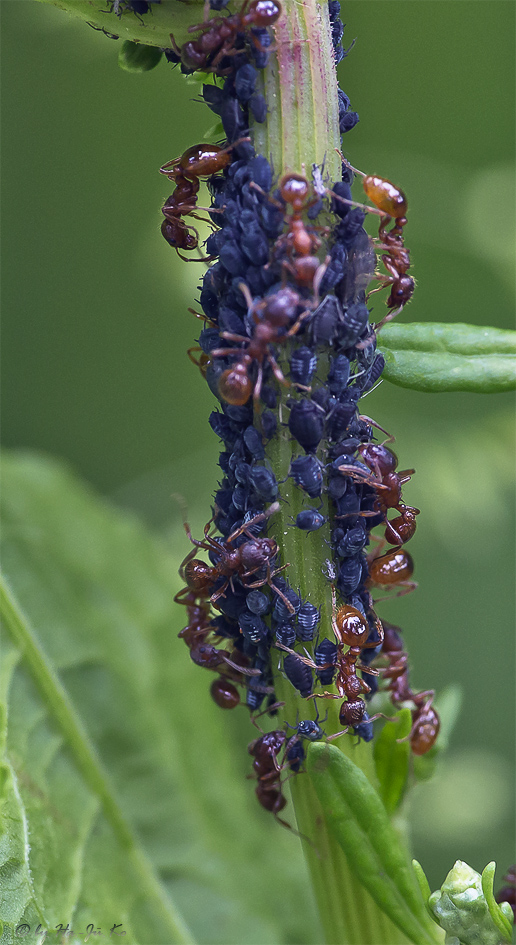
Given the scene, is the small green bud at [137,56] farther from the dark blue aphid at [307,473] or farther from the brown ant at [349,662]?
the brown ant at [349,662]

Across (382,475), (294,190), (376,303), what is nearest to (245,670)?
(382,475)

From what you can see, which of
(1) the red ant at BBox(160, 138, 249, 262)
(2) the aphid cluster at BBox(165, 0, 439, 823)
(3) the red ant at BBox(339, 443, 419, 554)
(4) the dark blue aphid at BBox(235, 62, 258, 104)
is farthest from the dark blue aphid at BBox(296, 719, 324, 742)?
(4) the dark blue aphid at BBox(235, 62, 258, 104)

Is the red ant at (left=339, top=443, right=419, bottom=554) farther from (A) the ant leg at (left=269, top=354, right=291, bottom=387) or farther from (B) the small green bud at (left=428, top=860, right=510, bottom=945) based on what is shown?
(B) the small green bud at (left=428, top=860, right=510, bottom=945)

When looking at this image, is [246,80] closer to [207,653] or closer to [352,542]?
[352,542]

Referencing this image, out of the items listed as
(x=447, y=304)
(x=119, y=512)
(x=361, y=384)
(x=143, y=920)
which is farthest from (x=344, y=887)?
(x=447, y=304)

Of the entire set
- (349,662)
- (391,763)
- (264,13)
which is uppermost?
(264,13)
